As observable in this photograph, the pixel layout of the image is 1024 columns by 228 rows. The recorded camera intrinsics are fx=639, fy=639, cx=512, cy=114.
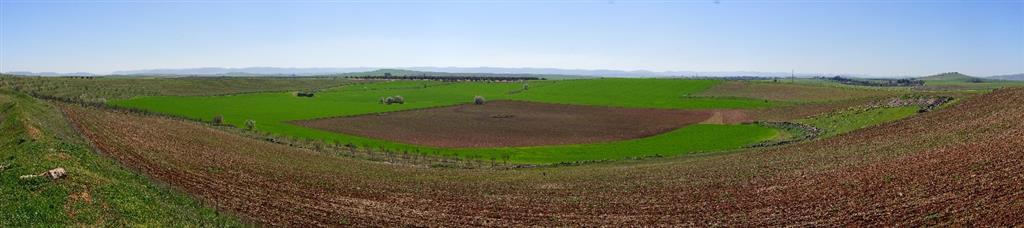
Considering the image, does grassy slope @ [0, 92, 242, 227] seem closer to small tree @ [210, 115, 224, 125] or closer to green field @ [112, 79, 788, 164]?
green field @ [112, 79, 788, 164]

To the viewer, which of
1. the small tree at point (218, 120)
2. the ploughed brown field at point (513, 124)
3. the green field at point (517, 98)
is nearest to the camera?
the green field at point (517, 98)

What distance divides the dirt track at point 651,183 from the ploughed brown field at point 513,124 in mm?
22131

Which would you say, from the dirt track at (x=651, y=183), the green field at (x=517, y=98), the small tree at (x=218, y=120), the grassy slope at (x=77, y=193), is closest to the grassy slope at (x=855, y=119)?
the green field at (x=517, y=98)

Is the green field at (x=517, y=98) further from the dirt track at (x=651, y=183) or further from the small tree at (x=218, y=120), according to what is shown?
the dirt track at (x=651, y=183)

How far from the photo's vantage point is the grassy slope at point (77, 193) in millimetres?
19047

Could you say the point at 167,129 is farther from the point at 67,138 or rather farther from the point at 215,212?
the point at 215,212

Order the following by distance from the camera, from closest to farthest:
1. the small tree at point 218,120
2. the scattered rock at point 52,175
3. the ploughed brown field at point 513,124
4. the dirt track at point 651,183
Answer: the scattered rock at point 52,175, the dirt track at point 651,183, the ploughed brown field at point 513,124, the small tree at point 218,120

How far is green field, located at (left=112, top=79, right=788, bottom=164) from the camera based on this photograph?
5928 cm

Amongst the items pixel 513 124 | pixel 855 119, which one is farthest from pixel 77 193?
pixel 855 119

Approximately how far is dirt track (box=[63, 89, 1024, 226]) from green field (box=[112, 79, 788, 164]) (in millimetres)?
10712

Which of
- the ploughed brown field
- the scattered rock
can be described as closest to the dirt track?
the scattered rock

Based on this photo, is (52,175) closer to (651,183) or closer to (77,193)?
(77,193)

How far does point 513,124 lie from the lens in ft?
287

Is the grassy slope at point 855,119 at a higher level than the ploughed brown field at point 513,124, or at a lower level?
higher
